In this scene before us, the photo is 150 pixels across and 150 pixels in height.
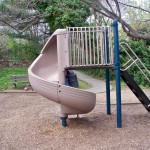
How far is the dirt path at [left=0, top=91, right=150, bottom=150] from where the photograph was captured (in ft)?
17.1

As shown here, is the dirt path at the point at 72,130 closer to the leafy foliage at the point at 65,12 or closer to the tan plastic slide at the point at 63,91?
the tan plastic slide at the point at 63,91

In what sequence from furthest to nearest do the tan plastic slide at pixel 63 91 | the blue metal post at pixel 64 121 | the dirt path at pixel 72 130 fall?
the blue metal post at pixel 64 121 → the tan plastic slide at pixel 63 91 → the dirt path at pixel 72 130

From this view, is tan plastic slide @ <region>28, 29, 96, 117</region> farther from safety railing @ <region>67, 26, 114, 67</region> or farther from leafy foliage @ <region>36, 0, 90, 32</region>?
leafy foliage @ <region>36, 0, 90, 32</region>

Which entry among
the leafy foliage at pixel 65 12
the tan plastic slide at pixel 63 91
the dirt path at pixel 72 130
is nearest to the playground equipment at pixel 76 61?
the tan plastic slide at pixel 63 91

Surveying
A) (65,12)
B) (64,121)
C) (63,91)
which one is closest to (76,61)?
(63,91)

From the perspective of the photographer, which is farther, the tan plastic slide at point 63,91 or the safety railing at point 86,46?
the safety railing at point 86,46

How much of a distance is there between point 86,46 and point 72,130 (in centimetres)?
179

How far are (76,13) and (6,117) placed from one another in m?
9.38

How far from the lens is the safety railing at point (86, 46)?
240 inches

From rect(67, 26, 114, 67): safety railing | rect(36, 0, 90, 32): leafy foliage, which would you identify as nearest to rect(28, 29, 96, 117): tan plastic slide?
rect(67, 26, 114, 67): safety railing

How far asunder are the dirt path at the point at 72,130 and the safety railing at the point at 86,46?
1.41 metres

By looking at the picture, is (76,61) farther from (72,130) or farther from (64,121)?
(72,130)

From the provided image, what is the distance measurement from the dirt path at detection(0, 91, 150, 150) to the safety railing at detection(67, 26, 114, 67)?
1408 mm

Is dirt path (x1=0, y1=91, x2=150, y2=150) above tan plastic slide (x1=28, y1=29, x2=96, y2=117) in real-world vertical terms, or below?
below
